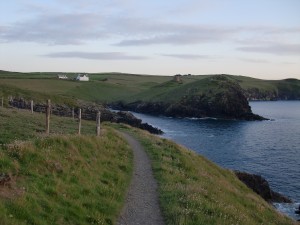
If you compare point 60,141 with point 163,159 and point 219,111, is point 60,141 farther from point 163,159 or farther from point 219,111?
point 219,111

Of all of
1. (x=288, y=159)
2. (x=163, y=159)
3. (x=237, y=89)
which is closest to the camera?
(x=163, y=159)

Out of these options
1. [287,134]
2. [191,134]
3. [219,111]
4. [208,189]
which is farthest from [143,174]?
[219,111]

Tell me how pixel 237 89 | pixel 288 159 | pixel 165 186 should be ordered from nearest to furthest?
pixel 165 186 → pixel 288 159 → pixel 237 89

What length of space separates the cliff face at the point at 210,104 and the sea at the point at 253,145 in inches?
310

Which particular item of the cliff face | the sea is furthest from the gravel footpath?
the cliff face

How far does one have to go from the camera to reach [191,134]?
96750mm

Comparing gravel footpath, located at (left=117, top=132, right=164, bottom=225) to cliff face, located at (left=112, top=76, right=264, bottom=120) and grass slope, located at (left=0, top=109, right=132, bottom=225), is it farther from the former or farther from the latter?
cliff face, located at (left=112, top=76, right=264, bottom=120)

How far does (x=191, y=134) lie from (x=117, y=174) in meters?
73.5

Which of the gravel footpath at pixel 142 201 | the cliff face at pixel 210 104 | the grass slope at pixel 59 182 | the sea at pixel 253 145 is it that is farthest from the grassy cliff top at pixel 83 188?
the cliff face at pixel 210 104

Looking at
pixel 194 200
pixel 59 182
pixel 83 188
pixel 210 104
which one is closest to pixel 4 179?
pixel 59 182

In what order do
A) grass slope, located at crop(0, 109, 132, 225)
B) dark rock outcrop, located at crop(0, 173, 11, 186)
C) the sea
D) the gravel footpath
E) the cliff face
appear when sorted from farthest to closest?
the cliff face, the sea, the gravel footpath, dark rock outcrop, located at crop(0, 173, 11, 186), grass slope, located at crop(0, 109, 132, 225)

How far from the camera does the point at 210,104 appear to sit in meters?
146

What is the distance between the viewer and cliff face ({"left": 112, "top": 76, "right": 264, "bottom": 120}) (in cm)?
13912

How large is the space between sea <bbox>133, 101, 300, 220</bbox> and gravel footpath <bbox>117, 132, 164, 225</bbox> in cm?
2034
